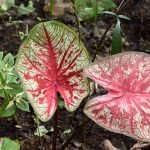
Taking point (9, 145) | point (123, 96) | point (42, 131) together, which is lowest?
point (42, 131)

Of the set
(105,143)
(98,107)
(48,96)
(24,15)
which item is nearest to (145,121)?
(98,107)

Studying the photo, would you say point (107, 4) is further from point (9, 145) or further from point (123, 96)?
point (9, 145)

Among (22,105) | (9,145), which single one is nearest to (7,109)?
(22,105)

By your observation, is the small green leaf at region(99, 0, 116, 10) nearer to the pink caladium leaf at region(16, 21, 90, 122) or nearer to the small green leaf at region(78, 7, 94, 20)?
the small green leaf at region(78, 7, 94, 20)

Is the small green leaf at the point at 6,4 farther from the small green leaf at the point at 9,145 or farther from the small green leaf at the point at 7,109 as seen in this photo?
the small green leaf at the point at 9,145

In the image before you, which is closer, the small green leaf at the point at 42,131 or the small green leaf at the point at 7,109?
the small green leaf at the point at 7,109

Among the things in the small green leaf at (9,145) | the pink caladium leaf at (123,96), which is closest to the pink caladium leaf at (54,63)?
the pink caladium leaf at (123,96)

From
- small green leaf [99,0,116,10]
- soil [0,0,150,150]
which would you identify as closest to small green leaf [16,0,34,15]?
soil [0,0,150,150]
